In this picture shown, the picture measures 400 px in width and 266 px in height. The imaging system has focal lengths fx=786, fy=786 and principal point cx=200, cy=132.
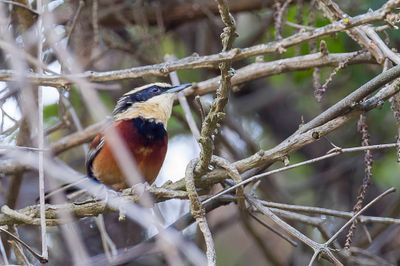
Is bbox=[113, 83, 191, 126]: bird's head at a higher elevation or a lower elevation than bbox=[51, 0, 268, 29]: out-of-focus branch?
lower

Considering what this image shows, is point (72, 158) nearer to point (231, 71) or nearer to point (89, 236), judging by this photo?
point (89, 236)

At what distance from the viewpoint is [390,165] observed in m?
4.80

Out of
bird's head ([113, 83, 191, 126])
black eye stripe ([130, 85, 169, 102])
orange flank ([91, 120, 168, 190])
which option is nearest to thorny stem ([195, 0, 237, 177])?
orange flank ([91, 120, 168, 190])

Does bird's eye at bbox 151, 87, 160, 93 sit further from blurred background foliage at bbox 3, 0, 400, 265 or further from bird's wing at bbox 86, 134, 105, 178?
bird's wing at bbox 86, 134, 105, 178

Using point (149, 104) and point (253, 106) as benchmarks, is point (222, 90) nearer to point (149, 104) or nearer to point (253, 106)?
point (149, 104)

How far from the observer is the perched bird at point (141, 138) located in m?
3.92

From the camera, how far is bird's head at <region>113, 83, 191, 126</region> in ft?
13.6

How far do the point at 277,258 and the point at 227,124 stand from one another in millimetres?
908

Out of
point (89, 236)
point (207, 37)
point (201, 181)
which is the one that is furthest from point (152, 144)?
point (207, 37)

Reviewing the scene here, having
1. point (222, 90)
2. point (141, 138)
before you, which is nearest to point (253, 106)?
point (141, 138)

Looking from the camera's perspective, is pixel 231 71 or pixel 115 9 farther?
pixel 115 9

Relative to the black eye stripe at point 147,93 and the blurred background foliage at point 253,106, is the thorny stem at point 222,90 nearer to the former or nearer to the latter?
the black eye stripe at point 147,93

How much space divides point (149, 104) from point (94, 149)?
1.40 feet

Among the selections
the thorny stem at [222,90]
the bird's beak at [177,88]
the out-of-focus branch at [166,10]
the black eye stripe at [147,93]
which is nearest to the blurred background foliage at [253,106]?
the out-of-focus branch at [166,10]
